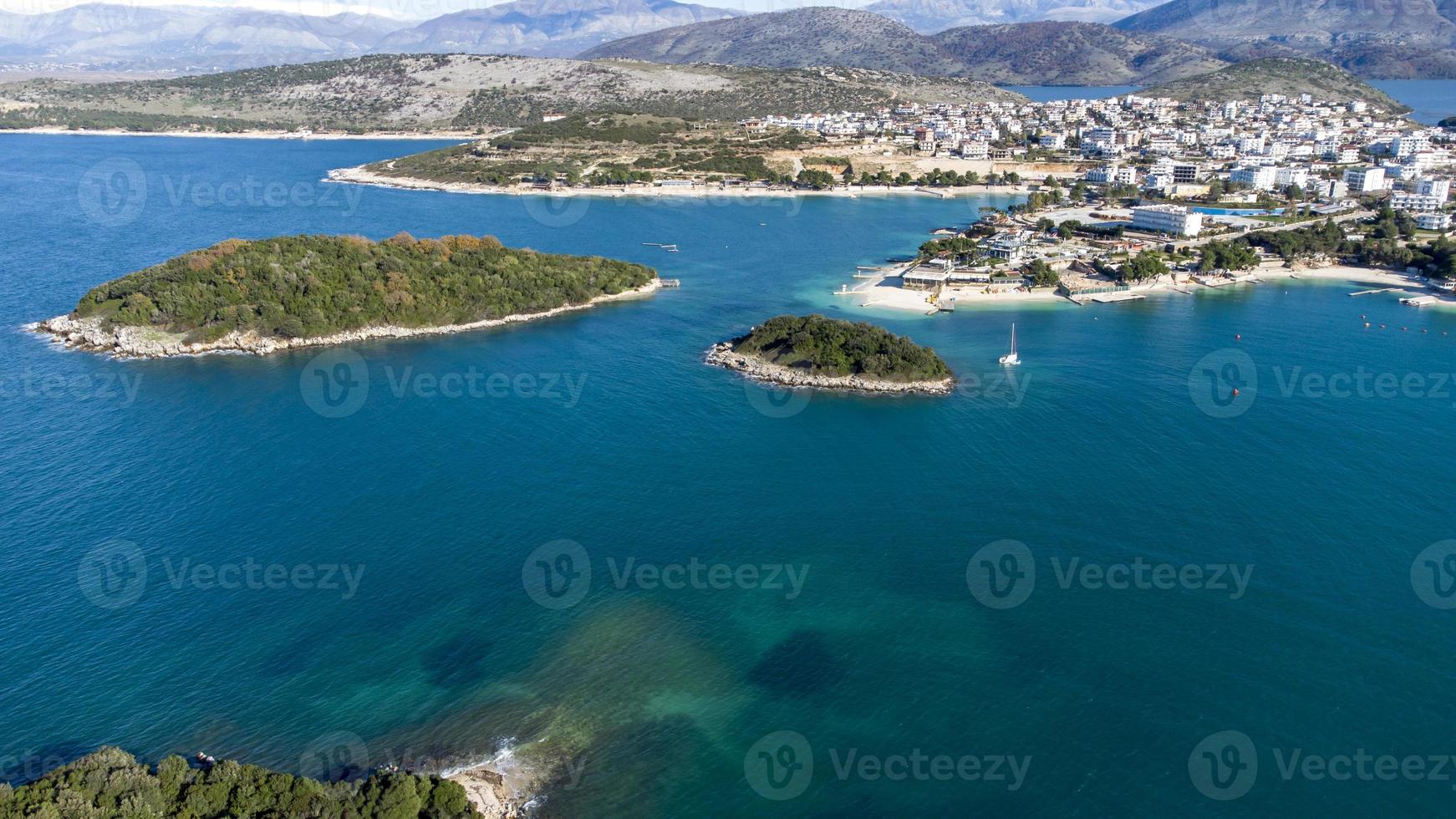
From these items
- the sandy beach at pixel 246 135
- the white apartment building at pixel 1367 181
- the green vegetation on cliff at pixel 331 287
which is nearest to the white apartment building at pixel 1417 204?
the white apartment building at pixel 1367 181

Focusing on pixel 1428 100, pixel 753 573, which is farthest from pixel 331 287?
pixel 1428 100

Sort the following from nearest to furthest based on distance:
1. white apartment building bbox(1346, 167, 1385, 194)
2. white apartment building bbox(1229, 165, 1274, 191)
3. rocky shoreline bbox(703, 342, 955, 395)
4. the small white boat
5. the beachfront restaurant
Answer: rocky shoreline bbox(703, 342, 955, 395), the small white boat, the beachfront restaurant, white apartment building bbox(1346, 167, 1385, 194), white apartment building bbox(1229, 165, 1274, 191)

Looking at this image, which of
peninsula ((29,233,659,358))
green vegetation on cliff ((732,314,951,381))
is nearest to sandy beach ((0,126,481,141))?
peninsula ((29,233,659,358))

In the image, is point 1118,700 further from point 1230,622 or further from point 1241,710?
point 1230,622

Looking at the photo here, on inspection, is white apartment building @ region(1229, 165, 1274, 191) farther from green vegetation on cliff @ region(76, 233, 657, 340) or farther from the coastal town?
green vegetation on cliff @ region(76, 233, 657, 340)

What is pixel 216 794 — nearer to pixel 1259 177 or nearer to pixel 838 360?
pixel 838 360
